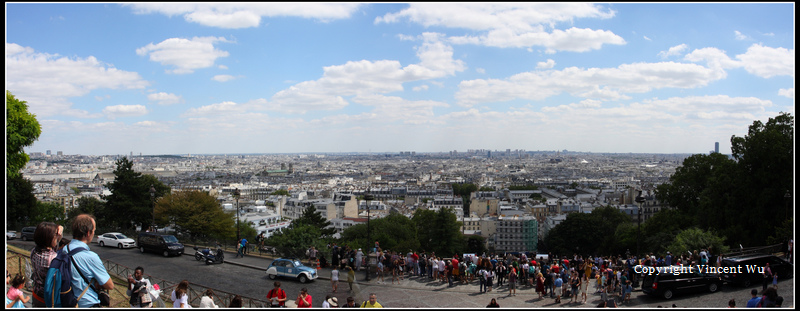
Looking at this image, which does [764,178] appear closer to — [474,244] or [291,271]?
[291,271]

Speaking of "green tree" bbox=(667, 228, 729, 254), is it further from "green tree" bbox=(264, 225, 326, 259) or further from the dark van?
the dark van

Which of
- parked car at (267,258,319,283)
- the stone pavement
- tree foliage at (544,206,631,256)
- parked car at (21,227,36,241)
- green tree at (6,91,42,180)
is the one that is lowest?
tree foliage at (544,206,631,256)

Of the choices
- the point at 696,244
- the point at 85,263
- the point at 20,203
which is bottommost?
the point at 20,203

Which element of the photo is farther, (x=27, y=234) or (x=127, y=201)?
(x=127, y=201)

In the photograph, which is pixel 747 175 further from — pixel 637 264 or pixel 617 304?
pixel 617 304

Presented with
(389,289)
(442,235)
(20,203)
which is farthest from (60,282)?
(442,235)

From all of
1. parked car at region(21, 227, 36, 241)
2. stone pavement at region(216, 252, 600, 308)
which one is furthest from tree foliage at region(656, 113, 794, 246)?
parked car at region(21, 227, 36, 241)

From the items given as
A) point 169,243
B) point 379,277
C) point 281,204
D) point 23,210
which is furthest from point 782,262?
point 281,204
